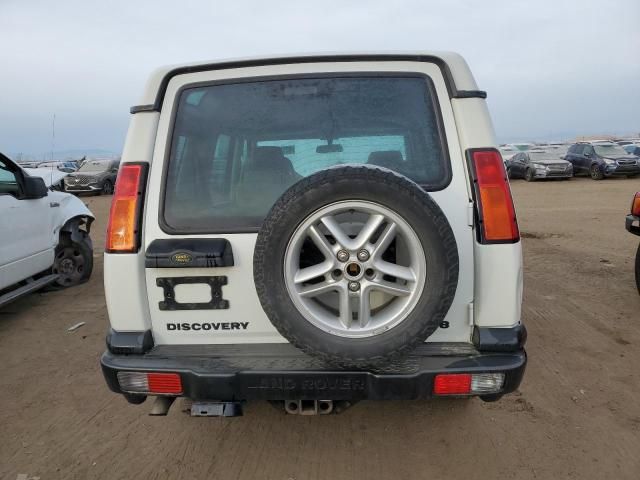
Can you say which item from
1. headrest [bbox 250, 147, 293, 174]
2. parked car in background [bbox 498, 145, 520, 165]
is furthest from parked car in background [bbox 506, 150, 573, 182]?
headrest [bbox 250, 147, 293, 174]

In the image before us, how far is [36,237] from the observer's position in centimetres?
510

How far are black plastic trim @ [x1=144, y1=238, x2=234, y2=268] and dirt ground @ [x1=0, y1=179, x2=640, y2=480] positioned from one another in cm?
117

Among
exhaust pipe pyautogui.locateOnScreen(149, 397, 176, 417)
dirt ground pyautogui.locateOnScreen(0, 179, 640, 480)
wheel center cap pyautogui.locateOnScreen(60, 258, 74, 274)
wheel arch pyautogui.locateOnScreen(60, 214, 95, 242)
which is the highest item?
Answer: wheel arch pyautogui.locateOnScreen(60, 214, 95, 242)

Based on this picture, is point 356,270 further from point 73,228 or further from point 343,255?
point 73,228

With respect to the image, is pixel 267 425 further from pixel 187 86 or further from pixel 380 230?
pixel 187 86

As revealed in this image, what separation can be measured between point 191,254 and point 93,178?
21.2 metres

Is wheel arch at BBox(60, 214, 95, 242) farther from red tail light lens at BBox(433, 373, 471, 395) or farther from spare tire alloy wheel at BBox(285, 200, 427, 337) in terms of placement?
red tail light lens at BBox(433, 373, 471, 395)

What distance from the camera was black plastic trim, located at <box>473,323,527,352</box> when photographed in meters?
2.09

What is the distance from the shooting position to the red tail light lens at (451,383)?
200 centimetres

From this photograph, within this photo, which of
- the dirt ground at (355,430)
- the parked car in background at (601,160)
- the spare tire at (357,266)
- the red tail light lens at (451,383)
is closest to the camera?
the spare tire at (357,266)

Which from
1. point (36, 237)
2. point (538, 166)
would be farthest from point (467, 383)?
point (538, 166)

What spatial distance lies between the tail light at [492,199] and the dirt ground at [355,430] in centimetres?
127

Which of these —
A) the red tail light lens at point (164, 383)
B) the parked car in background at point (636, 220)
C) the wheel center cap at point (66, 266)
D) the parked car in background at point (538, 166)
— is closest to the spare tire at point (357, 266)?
the red tail light lens at point (164, 383)

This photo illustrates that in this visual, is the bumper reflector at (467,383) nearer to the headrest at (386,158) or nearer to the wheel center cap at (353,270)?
the wheel center cap at (353,270)
